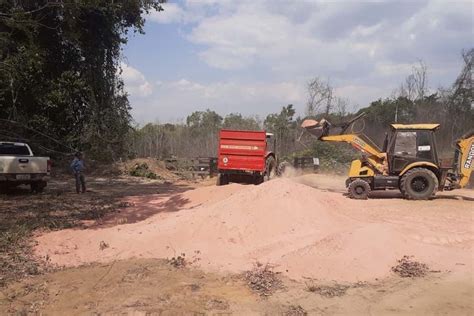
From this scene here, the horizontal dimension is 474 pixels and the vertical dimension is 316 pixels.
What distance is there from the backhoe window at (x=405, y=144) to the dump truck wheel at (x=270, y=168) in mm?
6673

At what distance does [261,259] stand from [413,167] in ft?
28.4

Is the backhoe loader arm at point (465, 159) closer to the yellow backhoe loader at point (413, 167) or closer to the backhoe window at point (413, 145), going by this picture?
the yellow backhoe loader at point (413, 167)

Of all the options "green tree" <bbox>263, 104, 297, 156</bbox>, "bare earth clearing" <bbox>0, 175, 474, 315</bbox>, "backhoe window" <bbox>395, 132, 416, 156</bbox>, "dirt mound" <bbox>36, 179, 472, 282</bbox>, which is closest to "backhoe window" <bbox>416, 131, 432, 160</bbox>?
"backhoe window" <bbox>395, 132, 416, 156</bbox>

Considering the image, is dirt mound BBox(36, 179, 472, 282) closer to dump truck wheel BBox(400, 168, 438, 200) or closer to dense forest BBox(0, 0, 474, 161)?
dump truck wheel BBox(400, 168, 438, 200)

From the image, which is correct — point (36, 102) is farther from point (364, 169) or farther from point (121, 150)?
point (364, 169)

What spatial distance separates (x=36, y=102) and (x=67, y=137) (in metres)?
2.58

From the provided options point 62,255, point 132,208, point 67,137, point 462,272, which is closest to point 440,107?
point 67,137

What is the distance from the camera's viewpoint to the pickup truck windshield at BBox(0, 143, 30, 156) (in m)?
18.5

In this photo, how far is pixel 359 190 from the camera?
16.3 m

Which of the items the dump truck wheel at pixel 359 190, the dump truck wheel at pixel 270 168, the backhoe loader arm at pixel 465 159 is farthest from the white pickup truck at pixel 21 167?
the backhoe loader arm at pixel 465 159

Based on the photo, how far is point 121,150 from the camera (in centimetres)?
3128

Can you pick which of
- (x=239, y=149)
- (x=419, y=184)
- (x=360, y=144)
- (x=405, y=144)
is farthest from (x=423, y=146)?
(x=239, y=149)

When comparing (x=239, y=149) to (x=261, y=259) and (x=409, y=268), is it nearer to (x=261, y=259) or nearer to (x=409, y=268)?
(x=261, y=259)

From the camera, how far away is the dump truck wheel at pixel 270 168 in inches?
853
